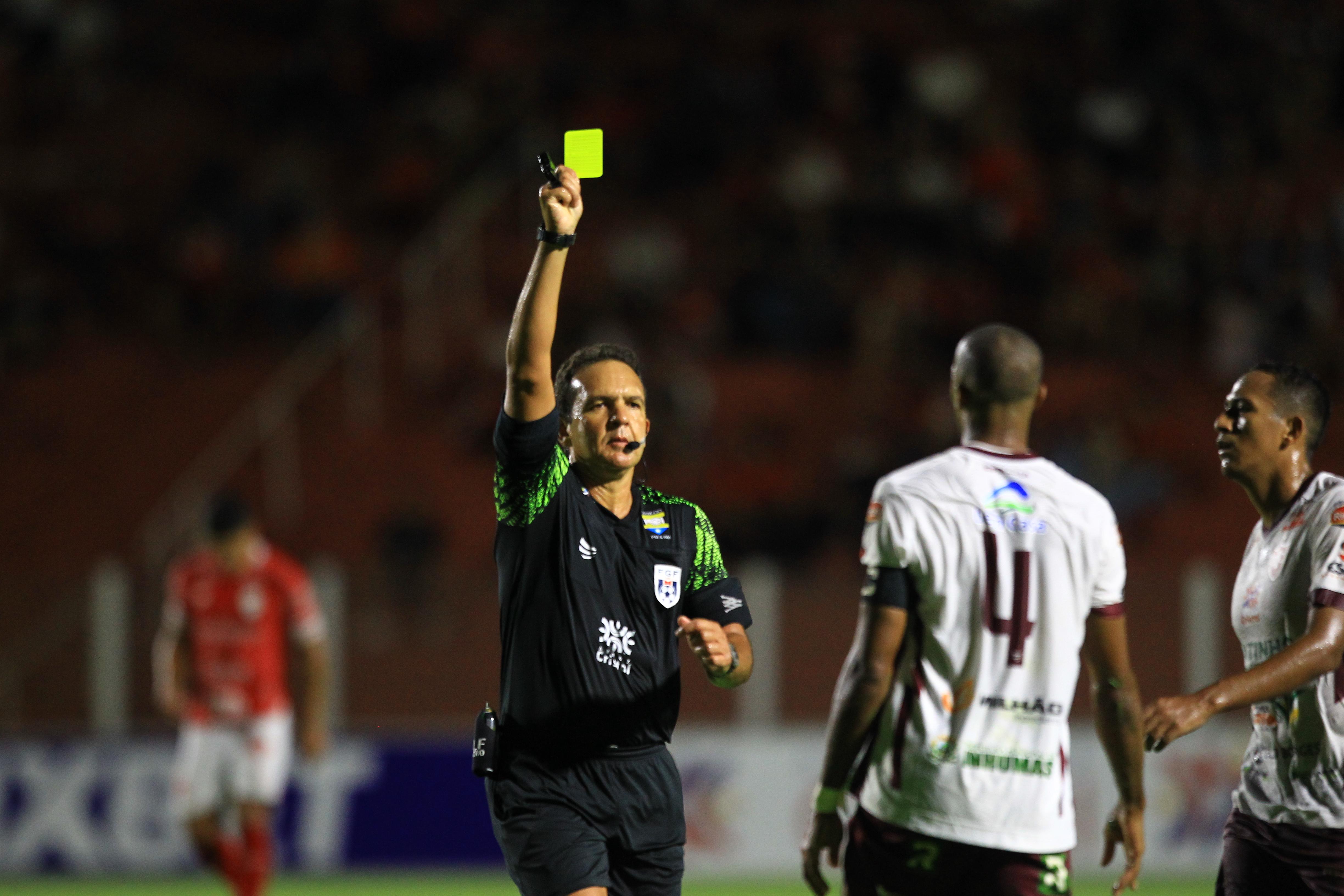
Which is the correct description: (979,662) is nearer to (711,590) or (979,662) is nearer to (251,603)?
(711,590)

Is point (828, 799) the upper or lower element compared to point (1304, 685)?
lower

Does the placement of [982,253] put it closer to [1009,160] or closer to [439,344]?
[1009,160]

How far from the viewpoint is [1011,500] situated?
4.32 meters

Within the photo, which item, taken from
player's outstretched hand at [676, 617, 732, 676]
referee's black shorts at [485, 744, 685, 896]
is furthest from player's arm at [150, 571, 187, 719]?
player's outstretched hand at [676, 617, 732, 676]

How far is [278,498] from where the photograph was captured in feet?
47.4

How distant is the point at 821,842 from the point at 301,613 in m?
5.92

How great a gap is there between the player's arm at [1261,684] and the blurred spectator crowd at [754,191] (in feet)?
29.1

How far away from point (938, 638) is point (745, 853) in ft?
25.5

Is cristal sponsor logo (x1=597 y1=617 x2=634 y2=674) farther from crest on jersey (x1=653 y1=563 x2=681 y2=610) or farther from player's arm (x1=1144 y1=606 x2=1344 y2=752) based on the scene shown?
player's arm (x1=1144 y1=606 x2=1344 y2=752)

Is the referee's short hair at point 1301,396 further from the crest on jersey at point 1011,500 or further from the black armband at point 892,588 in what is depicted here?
Result: the black armband at point 892,588

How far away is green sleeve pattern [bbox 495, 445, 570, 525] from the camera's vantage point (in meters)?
4.40

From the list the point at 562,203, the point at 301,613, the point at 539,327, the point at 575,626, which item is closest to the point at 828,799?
the point at 575,626

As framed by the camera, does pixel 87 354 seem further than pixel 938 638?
Yes

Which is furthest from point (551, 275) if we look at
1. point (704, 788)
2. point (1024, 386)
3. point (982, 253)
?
point (982, 253)
